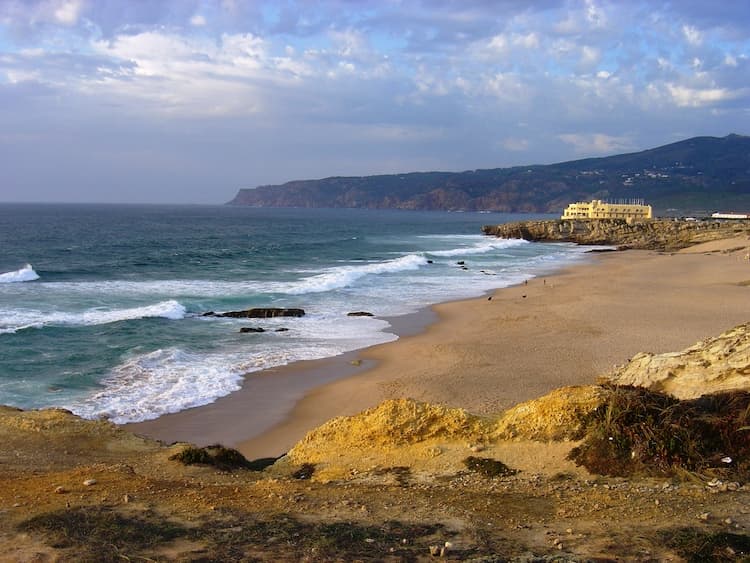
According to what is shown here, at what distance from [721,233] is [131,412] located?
72.8 m

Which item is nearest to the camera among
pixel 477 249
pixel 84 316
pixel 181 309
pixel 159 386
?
pixel 159 386

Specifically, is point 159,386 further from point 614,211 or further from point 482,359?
point 614,211

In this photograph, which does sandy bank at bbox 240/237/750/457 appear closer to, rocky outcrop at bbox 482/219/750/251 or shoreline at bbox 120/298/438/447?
shoreline at bbox 120/298/438/447

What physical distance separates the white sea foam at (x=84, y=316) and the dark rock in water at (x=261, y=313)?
1620 millimetres

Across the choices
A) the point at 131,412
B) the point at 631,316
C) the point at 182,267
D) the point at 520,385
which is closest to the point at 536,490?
the point at 520,385

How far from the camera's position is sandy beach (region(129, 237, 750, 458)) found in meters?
13.7

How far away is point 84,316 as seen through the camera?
2511 centimetres

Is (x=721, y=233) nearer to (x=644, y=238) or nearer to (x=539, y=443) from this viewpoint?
(x=644, y=238)

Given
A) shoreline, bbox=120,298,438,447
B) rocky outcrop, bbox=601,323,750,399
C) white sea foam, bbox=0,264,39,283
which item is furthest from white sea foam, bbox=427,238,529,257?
rocky outcrop, bbox=601,323,750,399

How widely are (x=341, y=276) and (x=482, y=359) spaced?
21.0m

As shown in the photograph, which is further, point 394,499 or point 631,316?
point 631,316

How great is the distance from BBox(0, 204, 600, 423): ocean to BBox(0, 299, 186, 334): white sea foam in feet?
0.19

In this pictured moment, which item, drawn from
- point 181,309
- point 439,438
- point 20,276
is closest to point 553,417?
point 439,438

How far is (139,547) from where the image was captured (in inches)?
231
